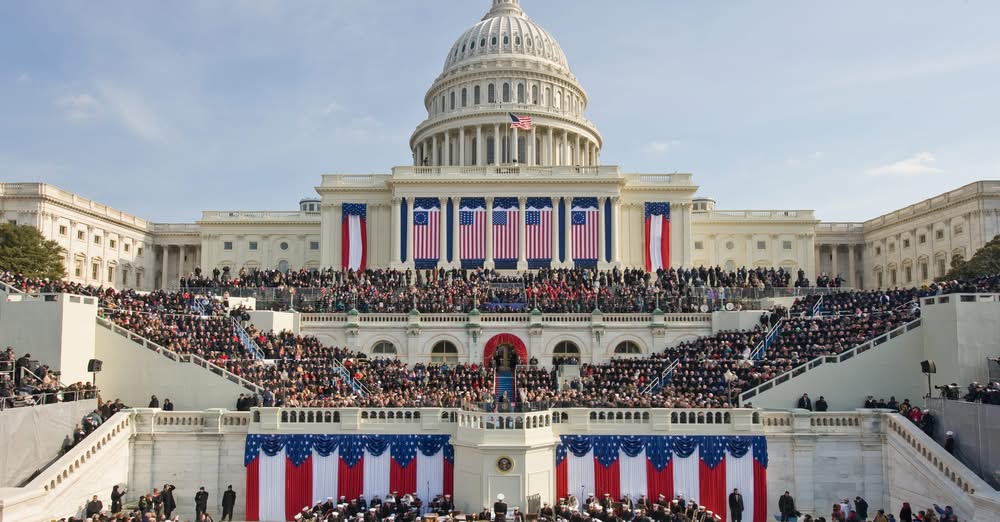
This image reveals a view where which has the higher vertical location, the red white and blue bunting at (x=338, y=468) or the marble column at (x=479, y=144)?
the marble column at (x=479, y=144)

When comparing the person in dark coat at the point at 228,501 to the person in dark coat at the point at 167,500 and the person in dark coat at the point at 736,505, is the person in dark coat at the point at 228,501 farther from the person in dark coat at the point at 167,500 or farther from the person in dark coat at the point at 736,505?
the person in dark coat at the point at 736,505

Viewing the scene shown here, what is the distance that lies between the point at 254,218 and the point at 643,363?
6392cm

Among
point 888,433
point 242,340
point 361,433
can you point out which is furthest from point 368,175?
point 888,433

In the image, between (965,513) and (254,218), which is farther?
(254,218)

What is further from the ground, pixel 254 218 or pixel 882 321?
pixel 254 218

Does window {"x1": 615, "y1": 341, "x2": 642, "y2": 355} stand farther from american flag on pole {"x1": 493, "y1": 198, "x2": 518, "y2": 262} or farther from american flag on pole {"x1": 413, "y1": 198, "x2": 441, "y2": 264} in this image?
american flag on pole {"x1": 413, "y1": 198, "x2": 441, "y2": 264}

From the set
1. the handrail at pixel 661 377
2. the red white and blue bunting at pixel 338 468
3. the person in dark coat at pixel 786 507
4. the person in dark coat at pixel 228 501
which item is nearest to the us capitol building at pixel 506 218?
the handrail at pixel 661 377

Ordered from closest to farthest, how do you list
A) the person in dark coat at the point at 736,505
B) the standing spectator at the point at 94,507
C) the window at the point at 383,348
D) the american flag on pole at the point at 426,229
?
the standing spectator at the point at 94,507
the person in dark coat at the point at 736,505
the window at the point at 383,348
the american flag on pole at the point at 426,229

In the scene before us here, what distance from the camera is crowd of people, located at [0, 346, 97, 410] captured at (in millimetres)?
30406

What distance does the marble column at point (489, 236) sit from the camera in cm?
7438

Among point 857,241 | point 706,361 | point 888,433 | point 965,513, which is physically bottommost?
point 965,513

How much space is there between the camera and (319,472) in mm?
33656

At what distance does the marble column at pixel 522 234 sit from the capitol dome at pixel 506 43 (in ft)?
108

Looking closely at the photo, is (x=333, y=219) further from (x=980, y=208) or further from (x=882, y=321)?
(x=980, y=208)
